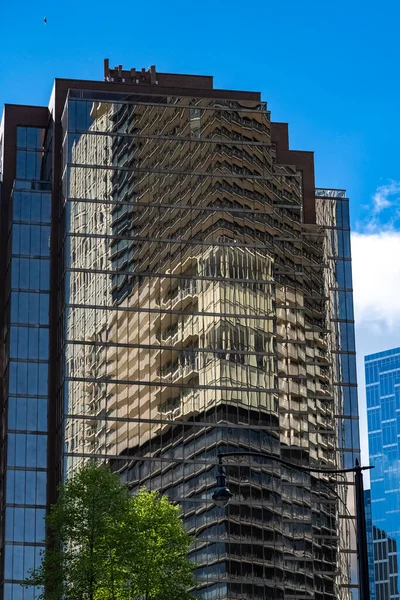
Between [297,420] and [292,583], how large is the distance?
17.6 metres

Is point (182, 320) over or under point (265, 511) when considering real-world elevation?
over

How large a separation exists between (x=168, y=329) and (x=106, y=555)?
60834 mm

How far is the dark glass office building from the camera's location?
443 feet

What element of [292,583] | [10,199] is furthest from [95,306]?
[292,583]

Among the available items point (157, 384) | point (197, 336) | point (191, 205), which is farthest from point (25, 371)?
point (191, 205)

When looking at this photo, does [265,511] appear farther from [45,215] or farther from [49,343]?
[45,215]

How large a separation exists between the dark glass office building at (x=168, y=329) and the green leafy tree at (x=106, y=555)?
47211mm

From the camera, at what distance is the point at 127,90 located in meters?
149

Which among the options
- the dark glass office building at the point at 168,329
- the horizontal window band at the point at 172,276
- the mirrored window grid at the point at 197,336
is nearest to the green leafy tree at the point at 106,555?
the dark glass office building at the point at 168,329

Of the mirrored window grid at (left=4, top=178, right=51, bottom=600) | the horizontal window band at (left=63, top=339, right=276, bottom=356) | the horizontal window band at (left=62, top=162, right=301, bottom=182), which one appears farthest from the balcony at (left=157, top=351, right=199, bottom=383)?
the horizontal window band at (left=62, top=162, right=301, bottom=182)

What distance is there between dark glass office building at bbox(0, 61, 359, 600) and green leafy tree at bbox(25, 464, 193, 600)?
47.2 metres

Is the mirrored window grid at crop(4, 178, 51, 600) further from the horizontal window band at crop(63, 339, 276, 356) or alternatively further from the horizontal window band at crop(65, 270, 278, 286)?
the horizontal window band at crop(65, 270, 278, 286)

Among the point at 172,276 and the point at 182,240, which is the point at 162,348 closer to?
the point at 172,276

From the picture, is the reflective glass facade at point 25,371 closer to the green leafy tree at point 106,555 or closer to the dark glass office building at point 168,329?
the dark glass office building at point 168,329
